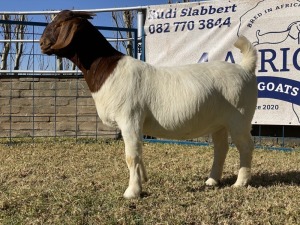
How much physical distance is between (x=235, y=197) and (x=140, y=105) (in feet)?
4.14

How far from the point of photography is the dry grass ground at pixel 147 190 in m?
3.55

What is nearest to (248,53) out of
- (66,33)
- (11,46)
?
(66,33)

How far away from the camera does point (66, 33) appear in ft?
13.3

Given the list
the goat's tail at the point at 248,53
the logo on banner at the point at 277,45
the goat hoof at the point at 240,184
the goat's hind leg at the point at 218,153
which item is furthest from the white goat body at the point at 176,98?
the logo on banner at the point at 277,45

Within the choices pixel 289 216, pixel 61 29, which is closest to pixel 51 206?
pixel 61 29

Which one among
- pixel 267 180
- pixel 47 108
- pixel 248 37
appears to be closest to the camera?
pixel 267 180

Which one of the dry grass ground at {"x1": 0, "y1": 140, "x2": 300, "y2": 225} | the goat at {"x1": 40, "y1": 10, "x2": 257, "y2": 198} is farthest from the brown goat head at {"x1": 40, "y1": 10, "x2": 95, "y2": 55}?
the dry grass ground at {"x1": 0, "y1": 140, "x2": 300, "y2": 225}

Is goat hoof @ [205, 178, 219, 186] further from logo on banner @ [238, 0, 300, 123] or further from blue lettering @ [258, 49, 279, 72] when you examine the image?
blue lettering @ [258, 49, 279, 72]

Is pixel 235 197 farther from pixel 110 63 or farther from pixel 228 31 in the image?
pixel 228 31

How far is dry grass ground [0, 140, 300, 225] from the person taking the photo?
3.55 metres

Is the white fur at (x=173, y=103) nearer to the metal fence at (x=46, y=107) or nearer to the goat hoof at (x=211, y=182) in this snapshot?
the goat hoof at (x=211, y=182)

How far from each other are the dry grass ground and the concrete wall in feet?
6.19

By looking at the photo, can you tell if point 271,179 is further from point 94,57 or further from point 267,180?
point 94,57

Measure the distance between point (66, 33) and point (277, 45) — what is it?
4.29 m
